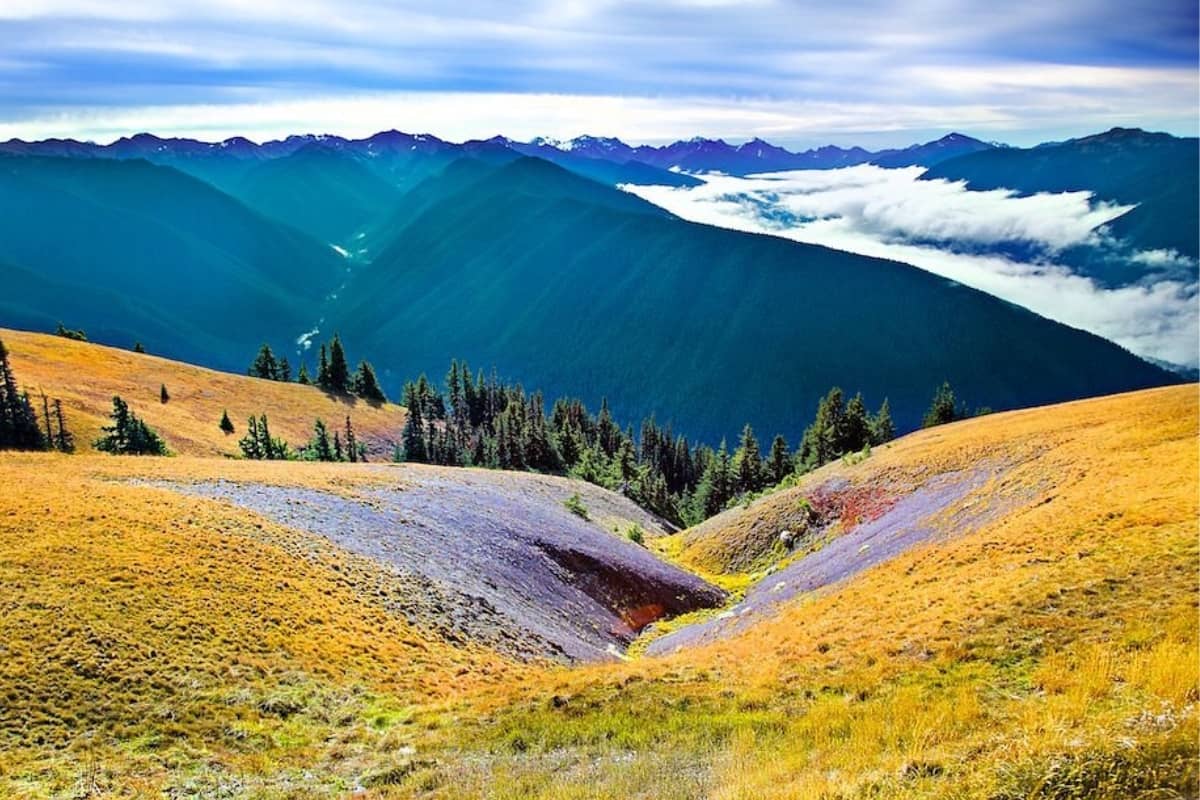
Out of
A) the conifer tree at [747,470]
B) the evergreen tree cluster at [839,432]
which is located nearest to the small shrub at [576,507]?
the evergreen tree cluster at [839,432]

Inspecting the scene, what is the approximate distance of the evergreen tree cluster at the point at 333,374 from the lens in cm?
14550

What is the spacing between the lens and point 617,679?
19953 mm

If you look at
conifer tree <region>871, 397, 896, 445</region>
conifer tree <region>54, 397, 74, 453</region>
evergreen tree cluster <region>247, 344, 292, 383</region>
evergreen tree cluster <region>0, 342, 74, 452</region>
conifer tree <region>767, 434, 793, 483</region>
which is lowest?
conifer tree <region>767, 434, 793, 483</region>

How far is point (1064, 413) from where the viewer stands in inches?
1916

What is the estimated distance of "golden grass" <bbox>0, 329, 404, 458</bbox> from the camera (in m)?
88.2

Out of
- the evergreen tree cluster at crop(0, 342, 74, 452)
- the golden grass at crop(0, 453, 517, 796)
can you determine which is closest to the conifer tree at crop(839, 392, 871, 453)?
the golden grass at crop(0, 453, 517, 796)

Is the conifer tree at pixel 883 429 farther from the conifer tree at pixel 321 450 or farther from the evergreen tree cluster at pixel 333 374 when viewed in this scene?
the evergreen tree cluster at pixel 333 374

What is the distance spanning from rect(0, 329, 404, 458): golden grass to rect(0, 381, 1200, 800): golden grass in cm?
6806

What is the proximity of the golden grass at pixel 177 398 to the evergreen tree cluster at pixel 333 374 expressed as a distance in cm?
475

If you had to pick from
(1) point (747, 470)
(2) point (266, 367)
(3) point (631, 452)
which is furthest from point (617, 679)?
(2) point (266, 367)

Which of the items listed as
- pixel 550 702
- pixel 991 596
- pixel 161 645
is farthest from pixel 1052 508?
pixel 161 645

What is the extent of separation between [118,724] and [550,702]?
10411mm

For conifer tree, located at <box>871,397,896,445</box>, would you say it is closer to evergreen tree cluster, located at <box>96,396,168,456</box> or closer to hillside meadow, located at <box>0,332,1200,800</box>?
hillside meadow, located at <box>0,332,1200,800</box>

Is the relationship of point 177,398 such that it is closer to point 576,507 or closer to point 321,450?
point 321,450
